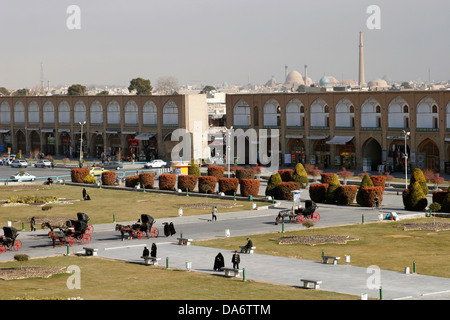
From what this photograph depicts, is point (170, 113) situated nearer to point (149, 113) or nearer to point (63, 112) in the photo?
point (149, 113)

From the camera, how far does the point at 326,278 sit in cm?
3597

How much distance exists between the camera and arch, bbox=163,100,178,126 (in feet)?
370

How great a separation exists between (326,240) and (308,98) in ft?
184

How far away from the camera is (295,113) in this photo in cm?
10206

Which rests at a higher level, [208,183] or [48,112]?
[48,112]

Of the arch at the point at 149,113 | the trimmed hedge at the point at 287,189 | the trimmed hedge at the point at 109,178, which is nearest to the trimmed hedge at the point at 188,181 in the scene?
the trimmed hedge at the point at 109,178

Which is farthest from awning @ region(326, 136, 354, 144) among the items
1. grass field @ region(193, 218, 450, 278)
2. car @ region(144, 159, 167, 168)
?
grass field @ region(193, 218, 450, 278)

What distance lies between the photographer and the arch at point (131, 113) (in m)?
118

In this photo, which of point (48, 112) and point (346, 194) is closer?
point (346, 194)

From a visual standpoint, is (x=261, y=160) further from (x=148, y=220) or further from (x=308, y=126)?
(x=148, y=220)

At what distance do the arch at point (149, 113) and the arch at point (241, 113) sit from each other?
12.8 m

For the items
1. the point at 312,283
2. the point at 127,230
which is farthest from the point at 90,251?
the point at 312,283

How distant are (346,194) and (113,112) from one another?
63860 mm
